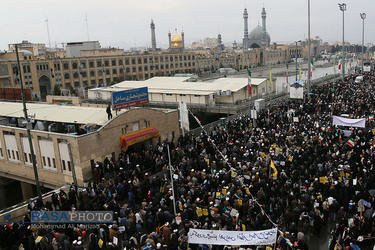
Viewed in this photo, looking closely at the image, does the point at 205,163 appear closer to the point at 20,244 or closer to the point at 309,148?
the point at 309,148

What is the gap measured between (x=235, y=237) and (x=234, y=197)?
3.80 metres

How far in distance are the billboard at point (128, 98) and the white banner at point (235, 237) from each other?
521 inches

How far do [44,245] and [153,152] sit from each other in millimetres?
10137

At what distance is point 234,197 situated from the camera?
500 inches

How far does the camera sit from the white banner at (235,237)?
8.77m

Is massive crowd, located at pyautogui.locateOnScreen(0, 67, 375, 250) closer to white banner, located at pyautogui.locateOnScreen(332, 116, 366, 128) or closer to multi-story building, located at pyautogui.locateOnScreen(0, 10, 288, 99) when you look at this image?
white banner, located at pyautogui.locateOnScreen(332, 116, 366, 128)

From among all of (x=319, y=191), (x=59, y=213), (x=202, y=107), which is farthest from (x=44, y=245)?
(x=202, y=107)

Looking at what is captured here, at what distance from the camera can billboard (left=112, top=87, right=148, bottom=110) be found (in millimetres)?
21083

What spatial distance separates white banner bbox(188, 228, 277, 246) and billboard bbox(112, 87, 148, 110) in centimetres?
1324

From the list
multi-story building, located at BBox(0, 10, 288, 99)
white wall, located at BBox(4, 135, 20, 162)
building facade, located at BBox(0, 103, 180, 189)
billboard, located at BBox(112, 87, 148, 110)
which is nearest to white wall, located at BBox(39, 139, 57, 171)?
building facade, located at BBox(0, 103, 180, 189)

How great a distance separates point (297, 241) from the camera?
998 cm

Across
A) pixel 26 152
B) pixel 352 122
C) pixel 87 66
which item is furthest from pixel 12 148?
pixel 87 66

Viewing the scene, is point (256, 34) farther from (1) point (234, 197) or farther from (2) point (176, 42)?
(1) point (234, 197)
